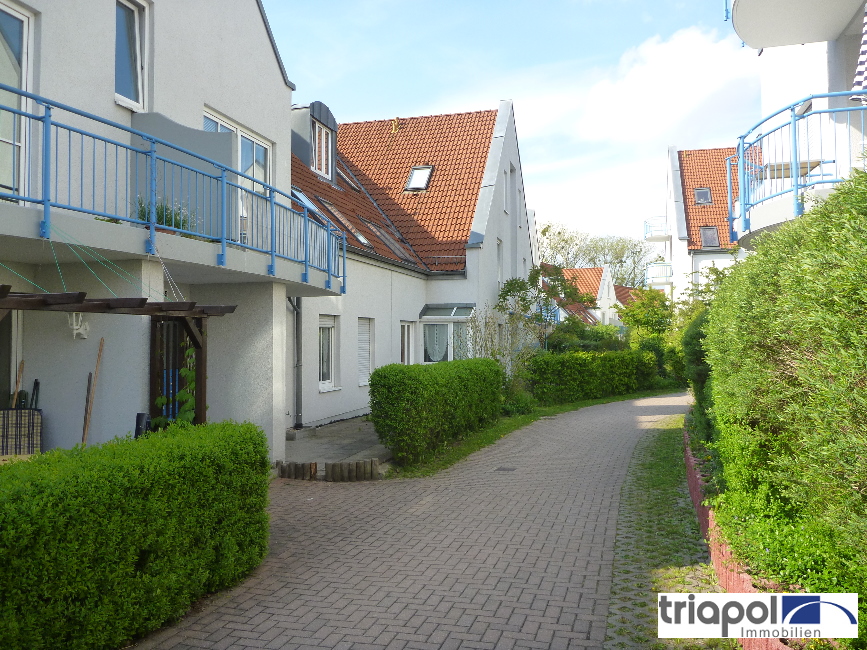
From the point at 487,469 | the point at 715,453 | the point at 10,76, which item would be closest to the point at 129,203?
the point at 10,76

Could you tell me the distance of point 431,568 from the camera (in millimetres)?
6520

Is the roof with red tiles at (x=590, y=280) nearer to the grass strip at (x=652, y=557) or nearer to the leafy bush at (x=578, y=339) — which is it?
the leafy bush at (x=578, y=339)

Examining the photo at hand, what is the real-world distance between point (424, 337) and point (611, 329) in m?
16.1

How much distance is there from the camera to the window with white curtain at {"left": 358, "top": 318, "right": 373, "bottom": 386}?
683 inches

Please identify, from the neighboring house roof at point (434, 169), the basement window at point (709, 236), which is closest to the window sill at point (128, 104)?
the neighboring house roof at point (434, 169)

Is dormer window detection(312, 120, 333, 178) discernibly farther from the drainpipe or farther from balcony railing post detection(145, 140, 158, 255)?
balcony railing post detection(145, 140, 158, 255)

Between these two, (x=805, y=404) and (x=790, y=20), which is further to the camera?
(x=790, y=20)

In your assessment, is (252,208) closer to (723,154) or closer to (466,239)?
(466,239)

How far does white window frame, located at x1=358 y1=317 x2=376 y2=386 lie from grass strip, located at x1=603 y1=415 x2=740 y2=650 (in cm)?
792

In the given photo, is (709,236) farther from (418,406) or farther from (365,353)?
(418,406)

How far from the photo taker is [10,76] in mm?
7504

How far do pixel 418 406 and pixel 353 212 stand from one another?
382 inches

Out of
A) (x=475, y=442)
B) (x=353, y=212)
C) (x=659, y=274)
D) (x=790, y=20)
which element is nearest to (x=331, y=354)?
(x=475, y=442)

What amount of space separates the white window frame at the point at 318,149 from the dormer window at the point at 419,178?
4.06m
